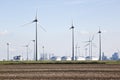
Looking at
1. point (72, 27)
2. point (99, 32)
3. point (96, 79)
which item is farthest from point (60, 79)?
point (99, 32)

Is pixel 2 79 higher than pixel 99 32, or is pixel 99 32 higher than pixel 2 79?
pixel 99 32

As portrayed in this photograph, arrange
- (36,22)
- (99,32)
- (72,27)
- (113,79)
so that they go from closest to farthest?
(113,79)
(36,22)
(72,27)
(99,32)

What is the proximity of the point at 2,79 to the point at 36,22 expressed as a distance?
95344 millimetres

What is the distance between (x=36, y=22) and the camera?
135 m

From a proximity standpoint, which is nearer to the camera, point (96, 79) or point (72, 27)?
point (96, 79)

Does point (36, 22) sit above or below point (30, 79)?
above

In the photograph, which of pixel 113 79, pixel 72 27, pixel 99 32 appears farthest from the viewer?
pixel 99 32

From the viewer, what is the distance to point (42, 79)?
3956cm

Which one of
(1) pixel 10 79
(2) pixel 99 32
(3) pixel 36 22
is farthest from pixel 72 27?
(1) pixel 10 79

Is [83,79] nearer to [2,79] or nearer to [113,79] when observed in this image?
[113,79]

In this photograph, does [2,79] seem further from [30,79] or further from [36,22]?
[36,22]

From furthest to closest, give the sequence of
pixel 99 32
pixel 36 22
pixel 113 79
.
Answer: pixel 99 32 < pixel 36 22 < pixel 113 79

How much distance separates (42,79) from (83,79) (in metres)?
4.05

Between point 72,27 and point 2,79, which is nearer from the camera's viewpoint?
point 2,79
